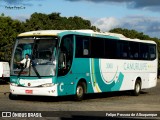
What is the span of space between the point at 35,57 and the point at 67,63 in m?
Answer: 1.40

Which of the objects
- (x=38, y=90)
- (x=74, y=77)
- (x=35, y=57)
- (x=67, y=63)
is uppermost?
(x=35, y=57)

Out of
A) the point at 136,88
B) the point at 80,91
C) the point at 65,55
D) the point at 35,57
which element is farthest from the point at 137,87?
the point at 35,57

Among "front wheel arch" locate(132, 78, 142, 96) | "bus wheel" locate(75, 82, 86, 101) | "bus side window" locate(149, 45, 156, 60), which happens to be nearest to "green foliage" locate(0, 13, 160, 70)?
"bus wheel" locate(75, 82, 86, 101)

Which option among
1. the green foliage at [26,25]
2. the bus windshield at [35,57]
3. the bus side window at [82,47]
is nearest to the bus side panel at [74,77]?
the bus side window at [82,47]

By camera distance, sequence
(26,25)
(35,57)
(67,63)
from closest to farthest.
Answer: (35,57), (67,63), (26,25)

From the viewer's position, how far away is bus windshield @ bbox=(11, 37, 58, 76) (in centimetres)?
2158

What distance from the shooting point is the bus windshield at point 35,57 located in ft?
70.8

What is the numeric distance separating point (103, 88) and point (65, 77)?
419cm

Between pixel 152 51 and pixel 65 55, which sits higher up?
pixel 152 51

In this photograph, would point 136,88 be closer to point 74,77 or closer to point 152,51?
point 152,51

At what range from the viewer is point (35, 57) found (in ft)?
71.7

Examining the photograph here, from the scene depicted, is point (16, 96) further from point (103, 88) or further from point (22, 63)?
point (103, 88)

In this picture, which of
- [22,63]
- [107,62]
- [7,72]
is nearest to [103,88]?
[107,62]

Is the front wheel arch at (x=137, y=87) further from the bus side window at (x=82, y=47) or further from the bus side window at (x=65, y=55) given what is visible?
the bus side window at (x=65, y=55)
